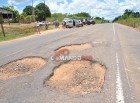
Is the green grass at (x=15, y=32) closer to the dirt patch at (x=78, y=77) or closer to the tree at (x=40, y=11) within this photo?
the dirt patch at (x=78, y=77)

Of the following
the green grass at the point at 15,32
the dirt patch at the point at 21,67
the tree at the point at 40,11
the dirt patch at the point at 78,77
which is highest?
the tree at the point at 40,11

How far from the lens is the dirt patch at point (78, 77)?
169 inches

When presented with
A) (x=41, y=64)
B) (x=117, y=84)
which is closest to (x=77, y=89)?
(x=117, y=84)

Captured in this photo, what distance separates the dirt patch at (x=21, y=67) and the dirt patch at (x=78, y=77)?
2.90ft

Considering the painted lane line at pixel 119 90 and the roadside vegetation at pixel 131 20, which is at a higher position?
the painted lane line at pixel 119 90

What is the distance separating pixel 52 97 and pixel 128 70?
2853 millimetres

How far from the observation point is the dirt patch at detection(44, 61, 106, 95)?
14.1 feet

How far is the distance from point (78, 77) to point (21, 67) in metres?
2.30

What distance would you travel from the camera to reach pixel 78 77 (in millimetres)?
5012

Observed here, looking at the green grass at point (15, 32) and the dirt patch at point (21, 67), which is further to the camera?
the green grass at point (15, 32)

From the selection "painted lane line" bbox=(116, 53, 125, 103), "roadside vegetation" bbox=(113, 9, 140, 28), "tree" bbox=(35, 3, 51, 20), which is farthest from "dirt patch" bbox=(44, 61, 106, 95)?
"tree" bbox=(35, 3, 51, 20)

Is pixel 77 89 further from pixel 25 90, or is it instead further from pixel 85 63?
pixel 85 63

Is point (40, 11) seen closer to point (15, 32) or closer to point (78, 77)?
point (15, 32)

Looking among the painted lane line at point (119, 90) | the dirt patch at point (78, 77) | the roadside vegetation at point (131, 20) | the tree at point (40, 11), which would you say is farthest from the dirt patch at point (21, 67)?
the tree at point (40, 11)
